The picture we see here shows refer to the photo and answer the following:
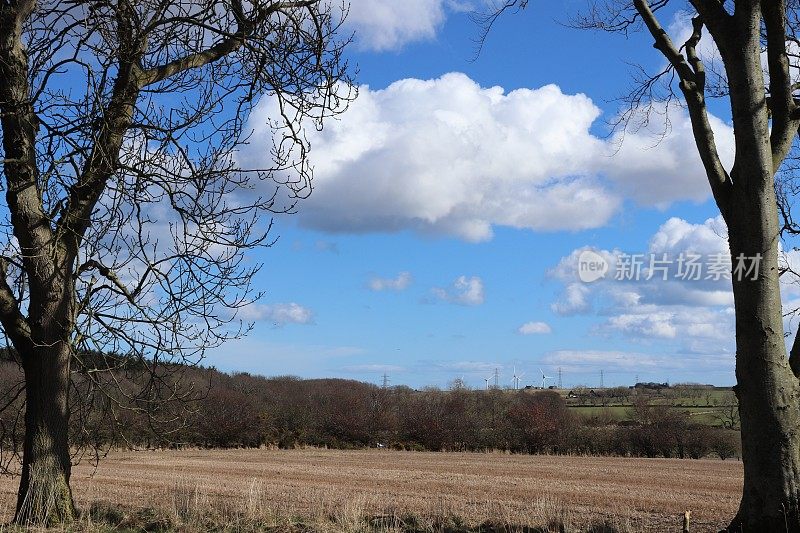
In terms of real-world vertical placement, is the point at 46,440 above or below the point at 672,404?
below

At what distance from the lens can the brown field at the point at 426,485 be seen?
13852mm

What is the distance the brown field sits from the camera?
1385cm

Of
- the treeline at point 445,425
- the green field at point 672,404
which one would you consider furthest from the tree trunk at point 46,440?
the green field at point 672,404

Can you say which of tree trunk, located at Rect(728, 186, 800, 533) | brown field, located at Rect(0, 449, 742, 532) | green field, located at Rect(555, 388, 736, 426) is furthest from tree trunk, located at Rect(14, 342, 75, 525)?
green field, located at Rect(555, 388, 736, 426)

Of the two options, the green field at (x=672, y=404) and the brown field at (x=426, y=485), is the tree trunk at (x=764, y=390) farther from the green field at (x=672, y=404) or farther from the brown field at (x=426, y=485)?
the green field at (x=672, y=404)

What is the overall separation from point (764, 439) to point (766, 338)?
86 cm

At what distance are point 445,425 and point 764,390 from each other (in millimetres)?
46006

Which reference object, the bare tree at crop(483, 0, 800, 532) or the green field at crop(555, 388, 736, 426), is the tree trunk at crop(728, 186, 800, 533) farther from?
the green field at crop(555, 388, 736, 426)

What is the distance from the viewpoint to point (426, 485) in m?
23.5

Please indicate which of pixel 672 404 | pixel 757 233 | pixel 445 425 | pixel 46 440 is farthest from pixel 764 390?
pixel 672 404

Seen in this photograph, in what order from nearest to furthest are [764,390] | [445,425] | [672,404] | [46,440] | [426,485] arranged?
[764,390] < [46,440] < [426,485] < [672,404] < [445,425]

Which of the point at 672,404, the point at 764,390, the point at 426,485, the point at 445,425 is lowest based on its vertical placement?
the point at 426,485

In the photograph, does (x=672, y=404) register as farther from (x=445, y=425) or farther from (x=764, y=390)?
(x=764, y=390)

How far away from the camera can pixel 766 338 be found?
671 centimetres
